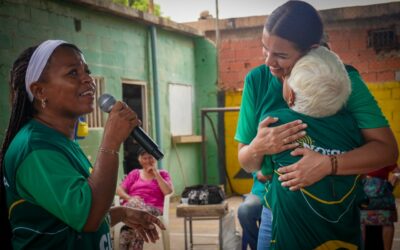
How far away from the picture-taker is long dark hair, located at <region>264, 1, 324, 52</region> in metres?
1.63

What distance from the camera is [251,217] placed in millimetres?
3900

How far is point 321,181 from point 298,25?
56 cm

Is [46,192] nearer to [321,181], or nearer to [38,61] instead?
[38,61]

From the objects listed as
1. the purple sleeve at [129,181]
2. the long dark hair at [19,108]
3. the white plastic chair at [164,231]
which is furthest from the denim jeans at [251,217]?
the long dark hair at [19,108]

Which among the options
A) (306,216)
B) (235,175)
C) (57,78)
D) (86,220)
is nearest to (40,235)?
(86,220)

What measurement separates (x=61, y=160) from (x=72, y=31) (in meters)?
4.96

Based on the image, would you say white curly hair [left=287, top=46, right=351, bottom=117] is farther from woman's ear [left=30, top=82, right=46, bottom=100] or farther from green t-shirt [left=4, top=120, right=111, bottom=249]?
woman's ear [left=30, top=82, right=46, bottom=100]

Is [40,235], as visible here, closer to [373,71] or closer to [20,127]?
[20,127]

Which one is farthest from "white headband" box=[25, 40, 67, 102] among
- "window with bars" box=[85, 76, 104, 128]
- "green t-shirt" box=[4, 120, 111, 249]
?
"window with bars" box=[85, 76, 104, 128]

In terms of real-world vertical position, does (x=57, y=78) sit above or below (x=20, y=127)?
above

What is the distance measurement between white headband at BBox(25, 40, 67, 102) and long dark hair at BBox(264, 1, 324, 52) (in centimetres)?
79

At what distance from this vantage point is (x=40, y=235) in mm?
1477

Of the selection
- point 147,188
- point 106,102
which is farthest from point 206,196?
point 106,102

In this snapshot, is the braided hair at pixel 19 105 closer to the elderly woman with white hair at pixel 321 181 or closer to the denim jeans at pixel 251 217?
the elderly woman with white hair at pixel 321 181
